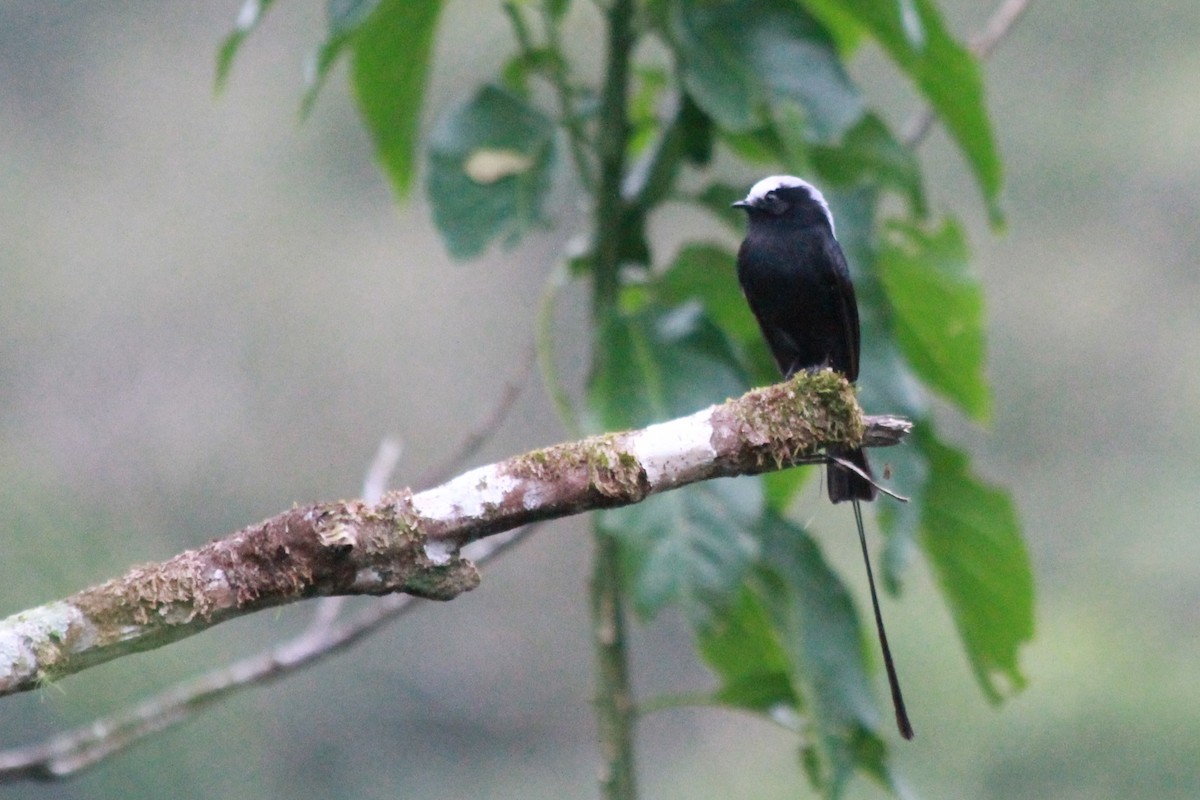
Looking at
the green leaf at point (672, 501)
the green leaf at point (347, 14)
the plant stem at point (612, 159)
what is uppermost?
the green leaf at point (347, 14)

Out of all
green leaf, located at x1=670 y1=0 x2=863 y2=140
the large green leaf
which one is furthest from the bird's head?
the large green leaf

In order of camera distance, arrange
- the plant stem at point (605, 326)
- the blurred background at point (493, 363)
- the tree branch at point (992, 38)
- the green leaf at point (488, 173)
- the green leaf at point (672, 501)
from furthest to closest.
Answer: the blurred background at point (493, 363) → the tree branch at point (992, 38) → the green leaf at point (488, 173) → the plant stem at point (605, 326) → the green leaf at point (672, 501)

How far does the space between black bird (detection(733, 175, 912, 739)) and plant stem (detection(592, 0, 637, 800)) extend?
0.91 ft

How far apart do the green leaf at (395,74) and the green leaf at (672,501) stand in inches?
33.8

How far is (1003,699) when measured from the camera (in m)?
3.31

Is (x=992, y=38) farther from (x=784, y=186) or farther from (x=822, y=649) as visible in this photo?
(x=822, y=649)

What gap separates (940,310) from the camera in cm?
321

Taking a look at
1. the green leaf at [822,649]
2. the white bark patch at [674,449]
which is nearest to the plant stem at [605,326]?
the green leaf at [822,649]

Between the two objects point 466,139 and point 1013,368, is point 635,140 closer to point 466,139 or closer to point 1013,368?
point 466,139

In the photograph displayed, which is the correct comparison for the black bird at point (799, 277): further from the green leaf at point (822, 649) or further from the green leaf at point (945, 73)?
the green leaf at point (945, 73)

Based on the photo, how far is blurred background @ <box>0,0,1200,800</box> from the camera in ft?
26.3

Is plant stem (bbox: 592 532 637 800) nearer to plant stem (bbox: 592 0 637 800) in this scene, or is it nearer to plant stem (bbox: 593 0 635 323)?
plant stem (bbox: 592 0 637 800)

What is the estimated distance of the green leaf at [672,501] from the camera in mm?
2682

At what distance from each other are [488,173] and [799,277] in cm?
72
